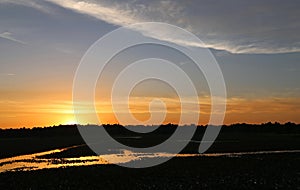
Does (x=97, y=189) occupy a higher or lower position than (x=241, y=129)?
lower

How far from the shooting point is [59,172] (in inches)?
1468

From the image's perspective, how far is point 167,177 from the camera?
1282 inches

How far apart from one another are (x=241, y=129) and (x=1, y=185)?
157065mm

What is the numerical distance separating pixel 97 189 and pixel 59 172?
11.3 metres

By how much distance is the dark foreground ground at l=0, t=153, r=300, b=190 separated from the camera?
28406mm

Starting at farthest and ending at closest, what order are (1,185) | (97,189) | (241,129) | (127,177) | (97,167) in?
(241,129) < (97,167) < (127,177) < (1,185) < (97,189)

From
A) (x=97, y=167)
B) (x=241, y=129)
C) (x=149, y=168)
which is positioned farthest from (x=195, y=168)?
(x=241, y=129)

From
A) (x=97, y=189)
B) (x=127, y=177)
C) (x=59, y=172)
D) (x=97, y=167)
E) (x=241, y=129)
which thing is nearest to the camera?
(x=97, y=189)

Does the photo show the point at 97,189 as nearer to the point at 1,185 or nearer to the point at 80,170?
the point at 1,185

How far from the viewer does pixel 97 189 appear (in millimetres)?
27234

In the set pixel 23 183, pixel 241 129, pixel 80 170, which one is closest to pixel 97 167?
pixel 80 170

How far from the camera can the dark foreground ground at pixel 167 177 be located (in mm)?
28406

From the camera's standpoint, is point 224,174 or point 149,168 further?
point 149,168

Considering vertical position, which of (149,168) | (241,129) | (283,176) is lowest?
(283,176)
